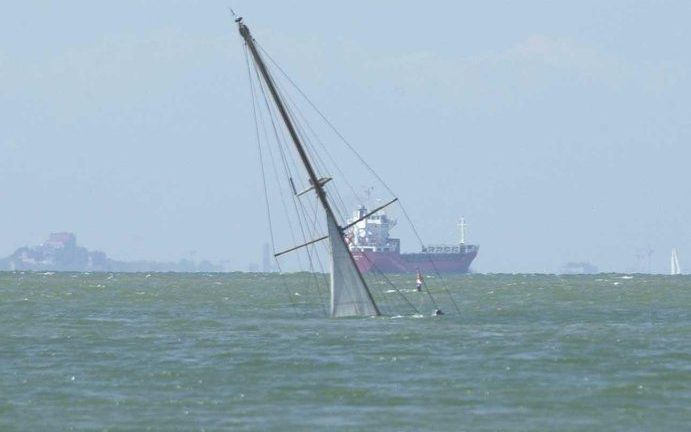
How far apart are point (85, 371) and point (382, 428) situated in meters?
14.7

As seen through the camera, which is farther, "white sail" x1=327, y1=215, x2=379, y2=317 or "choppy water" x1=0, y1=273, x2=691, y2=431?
"white sail" x1=327, y1=215, x2=379, y2=317

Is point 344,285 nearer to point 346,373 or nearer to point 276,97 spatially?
point 276,97

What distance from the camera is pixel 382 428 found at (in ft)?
119

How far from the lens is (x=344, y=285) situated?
6788 cm

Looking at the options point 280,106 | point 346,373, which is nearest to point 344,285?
point 280,106

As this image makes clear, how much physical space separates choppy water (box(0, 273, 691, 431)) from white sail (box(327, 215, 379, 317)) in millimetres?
727

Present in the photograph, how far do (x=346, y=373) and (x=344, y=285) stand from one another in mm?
20465

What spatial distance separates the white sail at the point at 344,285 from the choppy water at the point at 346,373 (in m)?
0.73

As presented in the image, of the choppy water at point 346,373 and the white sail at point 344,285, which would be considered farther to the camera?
the white sail at point 344,285

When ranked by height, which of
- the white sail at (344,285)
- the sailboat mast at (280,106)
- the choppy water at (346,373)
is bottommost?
the choppy water at (346,373)

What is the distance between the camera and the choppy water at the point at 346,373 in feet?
125

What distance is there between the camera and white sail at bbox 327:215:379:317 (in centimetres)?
6706

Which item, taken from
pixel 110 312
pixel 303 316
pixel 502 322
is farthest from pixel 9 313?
pixel 502 322

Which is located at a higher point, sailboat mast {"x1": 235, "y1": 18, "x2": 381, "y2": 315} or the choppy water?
sailboat mast {"x1": 235, "y1": 18, "x2": 381, "y2": 315}
